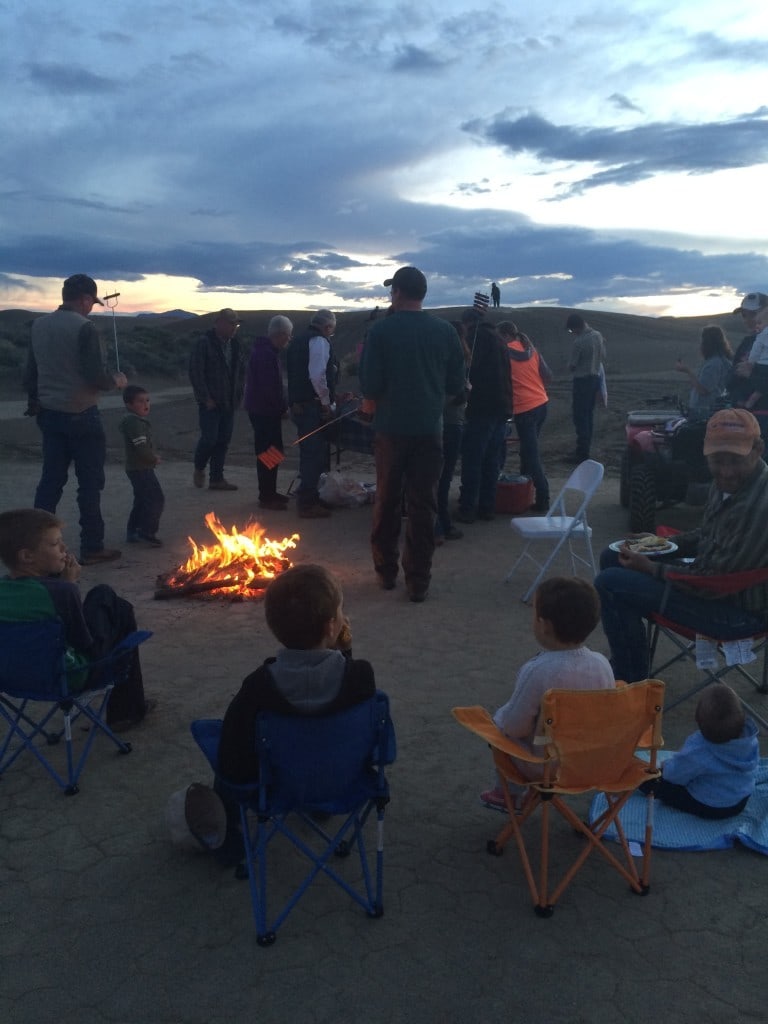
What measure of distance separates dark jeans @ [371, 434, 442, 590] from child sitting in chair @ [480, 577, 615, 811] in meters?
3.15

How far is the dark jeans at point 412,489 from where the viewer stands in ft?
20.6

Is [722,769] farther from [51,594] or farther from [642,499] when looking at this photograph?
[642,499]

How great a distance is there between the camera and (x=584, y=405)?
11.9 meters

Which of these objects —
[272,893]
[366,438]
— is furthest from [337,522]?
[272,893]

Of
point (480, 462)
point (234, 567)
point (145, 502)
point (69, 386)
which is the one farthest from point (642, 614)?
point (145, 502)

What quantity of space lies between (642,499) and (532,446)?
1361 millimetres

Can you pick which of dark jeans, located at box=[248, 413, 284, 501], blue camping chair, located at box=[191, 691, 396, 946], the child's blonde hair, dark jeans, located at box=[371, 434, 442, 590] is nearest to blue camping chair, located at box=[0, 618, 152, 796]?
blue camping chair, located at box=[191, 691, 396, 946]

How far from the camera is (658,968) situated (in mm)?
2758

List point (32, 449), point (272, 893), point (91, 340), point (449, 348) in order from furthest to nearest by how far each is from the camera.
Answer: point (32, 449) → point (91, 340) → point (449, 348) → point (272, 893)

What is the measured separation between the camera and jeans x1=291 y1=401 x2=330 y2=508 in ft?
29.0

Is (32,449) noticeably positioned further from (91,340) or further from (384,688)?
(384,688)

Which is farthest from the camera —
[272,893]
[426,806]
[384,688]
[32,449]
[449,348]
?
[32,449]

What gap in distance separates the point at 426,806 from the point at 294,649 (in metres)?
1.18

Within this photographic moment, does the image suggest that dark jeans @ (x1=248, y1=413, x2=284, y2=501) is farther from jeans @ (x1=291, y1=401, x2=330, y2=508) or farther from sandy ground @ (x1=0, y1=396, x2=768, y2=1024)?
sandy ground @ (x1=0, y1=396, x2=768, y2=1024)
